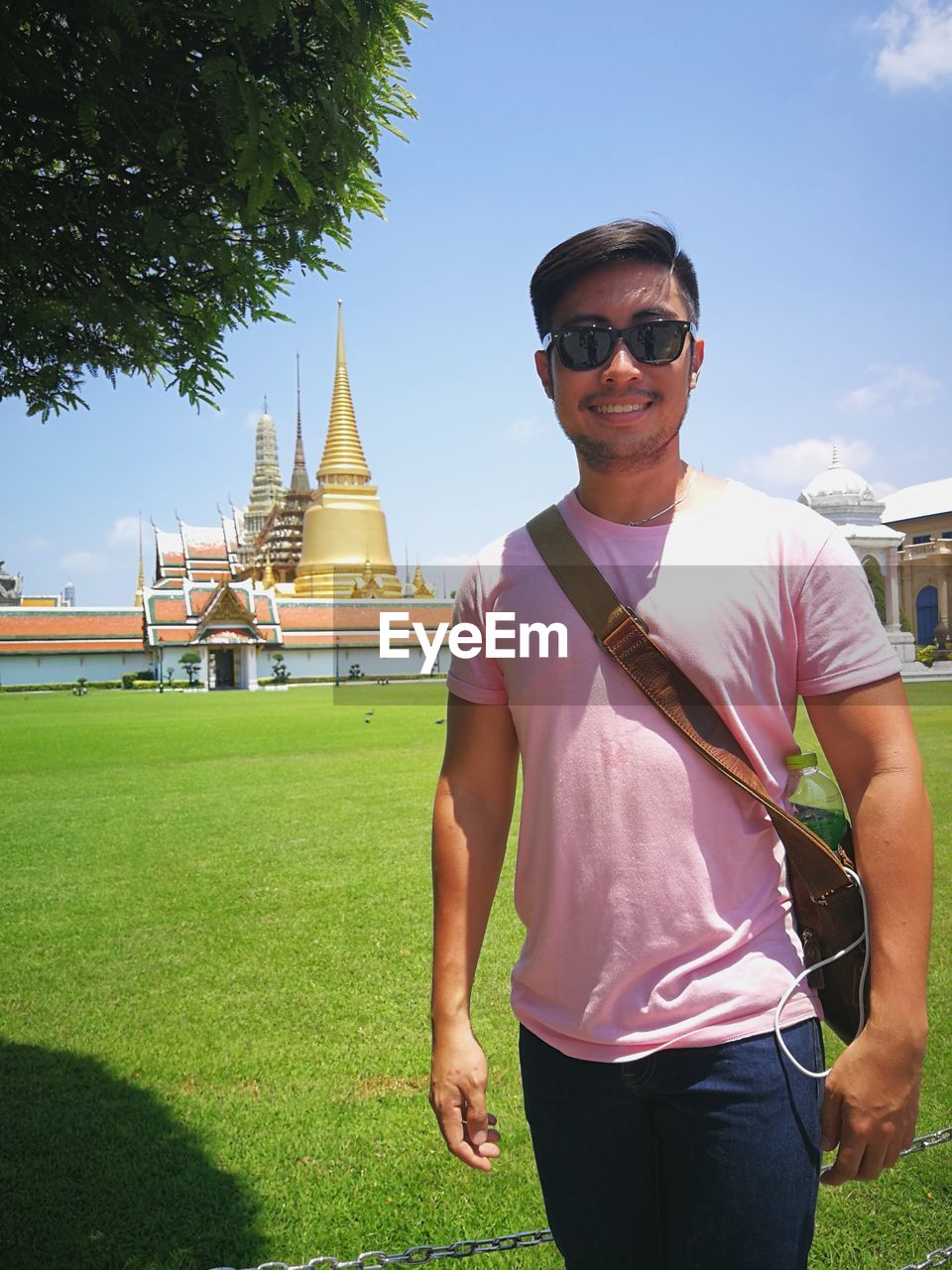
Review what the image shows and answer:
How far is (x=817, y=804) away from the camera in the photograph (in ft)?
5.37

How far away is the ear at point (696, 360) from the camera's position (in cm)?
179

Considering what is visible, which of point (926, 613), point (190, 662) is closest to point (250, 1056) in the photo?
point (190, 662)

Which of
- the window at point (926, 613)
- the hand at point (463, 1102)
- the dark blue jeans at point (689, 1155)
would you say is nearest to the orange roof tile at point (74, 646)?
the window at point (926, 613)

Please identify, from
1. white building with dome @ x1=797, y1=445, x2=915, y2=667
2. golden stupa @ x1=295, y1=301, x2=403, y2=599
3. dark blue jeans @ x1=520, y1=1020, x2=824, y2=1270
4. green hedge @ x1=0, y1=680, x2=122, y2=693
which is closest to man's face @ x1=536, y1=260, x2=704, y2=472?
dark blue jeans @ x1=520, y1=1020, x2=824, y2=1270

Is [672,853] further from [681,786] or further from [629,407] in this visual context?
[629,407]

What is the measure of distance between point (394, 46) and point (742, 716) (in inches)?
84.8

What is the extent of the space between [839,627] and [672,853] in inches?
17.4

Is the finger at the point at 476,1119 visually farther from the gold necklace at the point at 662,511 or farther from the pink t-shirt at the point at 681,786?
the gold necklace at the point at 662,511

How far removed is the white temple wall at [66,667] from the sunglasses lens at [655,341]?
143 ft

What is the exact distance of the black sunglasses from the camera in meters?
1.68

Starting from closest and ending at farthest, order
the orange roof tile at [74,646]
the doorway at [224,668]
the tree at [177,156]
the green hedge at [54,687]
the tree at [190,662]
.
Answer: the tree at [177,156] < the green hedge at [54,687] < the tree at [190,662] < the orange roof tile at [74,646] < the doorway at [224,668]

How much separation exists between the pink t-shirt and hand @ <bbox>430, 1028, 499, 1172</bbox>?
0.48ft

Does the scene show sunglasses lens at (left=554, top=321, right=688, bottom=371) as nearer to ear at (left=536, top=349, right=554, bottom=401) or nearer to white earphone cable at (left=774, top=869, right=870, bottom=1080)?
ear at (left=536, top=349, right=554, bottom=401)

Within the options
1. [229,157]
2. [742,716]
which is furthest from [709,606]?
[229,157]
